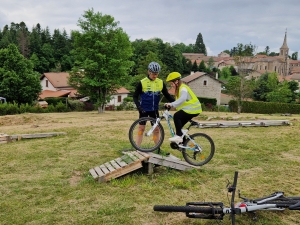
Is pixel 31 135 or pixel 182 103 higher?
pixel 182 103

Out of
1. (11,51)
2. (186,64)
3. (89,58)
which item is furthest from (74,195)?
(186,64)

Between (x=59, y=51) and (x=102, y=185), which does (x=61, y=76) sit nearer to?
(x=59, y=51)

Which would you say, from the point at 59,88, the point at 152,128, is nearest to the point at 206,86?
the point at 59,88

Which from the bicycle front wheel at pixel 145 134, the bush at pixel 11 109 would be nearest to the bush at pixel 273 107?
the bush at pixel 11 109

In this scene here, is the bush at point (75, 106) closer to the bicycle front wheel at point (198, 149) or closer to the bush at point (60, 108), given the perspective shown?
the bush at point (60, 108)

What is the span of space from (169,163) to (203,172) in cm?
89

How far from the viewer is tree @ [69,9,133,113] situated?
89.0ft

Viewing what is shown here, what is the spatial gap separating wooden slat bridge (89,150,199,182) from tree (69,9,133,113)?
2165 cm

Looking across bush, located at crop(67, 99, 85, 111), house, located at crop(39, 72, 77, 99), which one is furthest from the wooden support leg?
house, located at crop(39, 72, 77, 99)

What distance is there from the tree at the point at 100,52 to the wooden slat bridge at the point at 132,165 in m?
21.7

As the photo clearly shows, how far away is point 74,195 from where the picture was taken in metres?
5.14

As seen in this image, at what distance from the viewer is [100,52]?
91.1 feet

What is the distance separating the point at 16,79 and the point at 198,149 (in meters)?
36.0

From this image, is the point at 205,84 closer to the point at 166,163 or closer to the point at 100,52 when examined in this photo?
the point at 100,52
